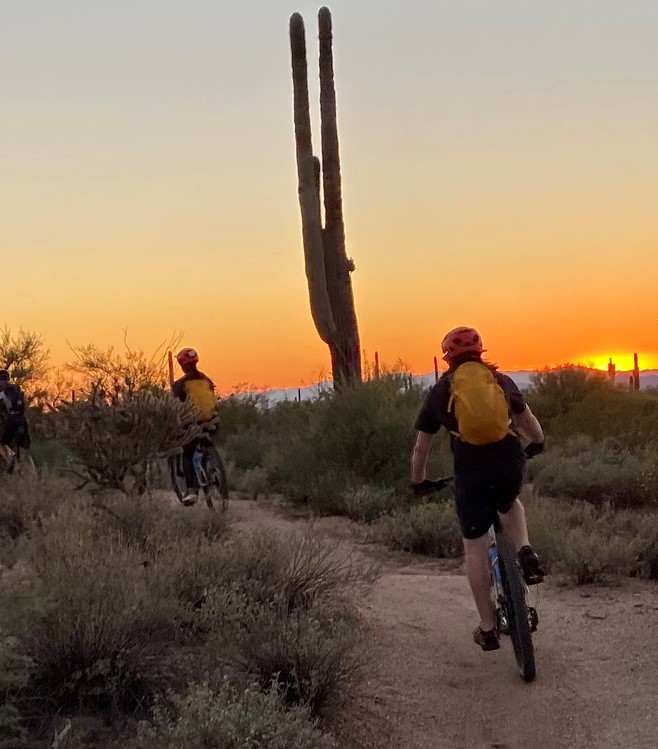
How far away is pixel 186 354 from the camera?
42.5 ft

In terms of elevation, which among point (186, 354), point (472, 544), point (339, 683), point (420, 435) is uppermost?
point (186, 354)

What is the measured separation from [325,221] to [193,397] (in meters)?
5.79

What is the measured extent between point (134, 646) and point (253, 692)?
918mm

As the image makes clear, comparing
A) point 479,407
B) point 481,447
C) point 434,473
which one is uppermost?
point 479,407

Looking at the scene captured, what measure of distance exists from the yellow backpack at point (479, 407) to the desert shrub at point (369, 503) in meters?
7.18

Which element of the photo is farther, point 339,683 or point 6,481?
point 6,481

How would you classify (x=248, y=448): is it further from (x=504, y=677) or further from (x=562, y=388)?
(x=504, y=677)

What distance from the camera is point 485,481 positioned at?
630 centimetres

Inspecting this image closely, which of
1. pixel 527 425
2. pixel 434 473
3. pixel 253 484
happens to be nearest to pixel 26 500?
pixel 434 473

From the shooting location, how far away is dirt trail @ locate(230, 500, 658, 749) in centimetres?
565

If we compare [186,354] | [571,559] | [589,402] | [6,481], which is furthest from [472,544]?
[589,402]

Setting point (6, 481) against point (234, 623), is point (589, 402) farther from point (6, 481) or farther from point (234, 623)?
point (234, 623)

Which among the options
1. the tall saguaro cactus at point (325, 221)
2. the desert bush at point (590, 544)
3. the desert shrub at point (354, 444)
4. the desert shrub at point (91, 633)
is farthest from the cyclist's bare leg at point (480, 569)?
the tall saguaro cactus at point (325, 221)

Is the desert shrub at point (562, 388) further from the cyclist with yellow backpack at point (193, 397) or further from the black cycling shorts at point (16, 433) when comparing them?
the cyclist with yellow backpack at point (193, 397)
